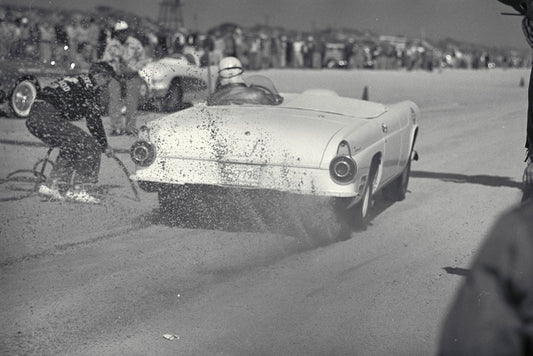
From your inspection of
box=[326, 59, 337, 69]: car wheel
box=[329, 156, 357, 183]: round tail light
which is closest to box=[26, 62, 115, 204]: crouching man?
box=[329, 156, 357, 183]: round tail light

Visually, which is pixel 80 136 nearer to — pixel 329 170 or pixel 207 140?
pixel 207 140

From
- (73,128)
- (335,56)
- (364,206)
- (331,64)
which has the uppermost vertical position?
(73,128)

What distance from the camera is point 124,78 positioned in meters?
12.7

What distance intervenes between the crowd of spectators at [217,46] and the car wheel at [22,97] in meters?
0.67

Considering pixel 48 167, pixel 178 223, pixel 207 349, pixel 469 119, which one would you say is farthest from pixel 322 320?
pixel 469 119

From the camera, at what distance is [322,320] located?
14.9 ft

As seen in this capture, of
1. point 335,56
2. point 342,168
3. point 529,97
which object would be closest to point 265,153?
point 342,168

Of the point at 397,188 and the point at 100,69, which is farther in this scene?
the point at 397,188

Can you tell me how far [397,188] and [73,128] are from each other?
307 cm

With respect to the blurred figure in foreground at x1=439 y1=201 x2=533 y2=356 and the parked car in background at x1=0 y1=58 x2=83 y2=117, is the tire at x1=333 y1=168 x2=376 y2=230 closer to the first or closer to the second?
the blurred figure in foreground at x1=439 y1=201 x2=533 y2=356

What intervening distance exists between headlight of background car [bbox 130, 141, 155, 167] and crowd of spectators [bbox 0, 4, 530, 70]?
5.26 metres

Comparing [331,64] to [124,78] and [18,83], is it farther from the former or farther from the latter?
[124,78]

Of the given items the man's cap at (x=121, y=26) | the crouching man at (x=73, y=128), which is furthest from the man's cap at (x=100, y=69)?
the man's cap at (x=121, y=26)

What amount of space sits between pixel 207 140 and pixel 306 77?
27.9m
